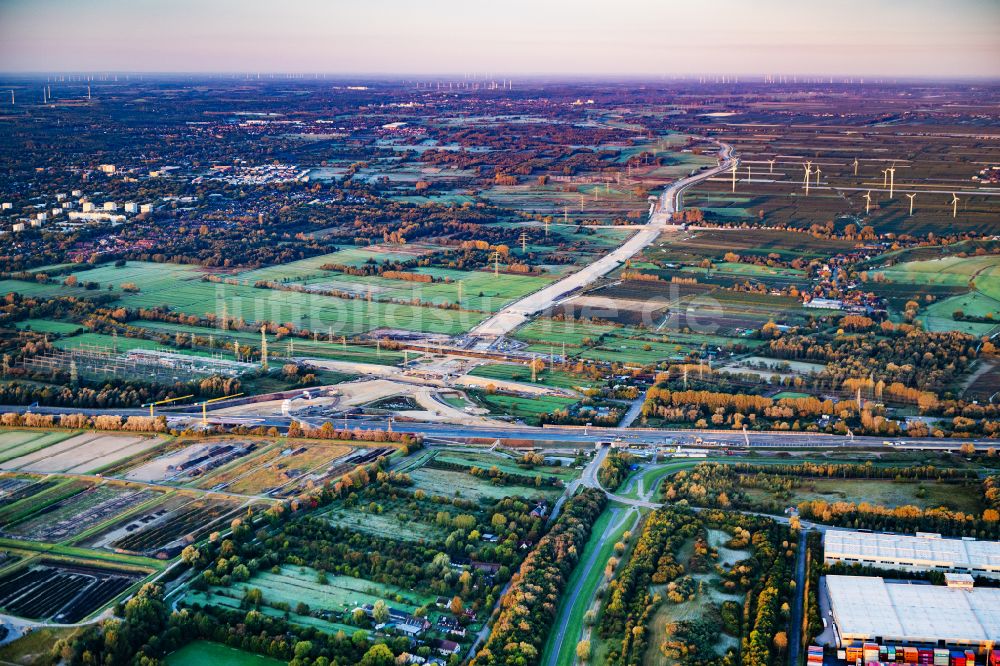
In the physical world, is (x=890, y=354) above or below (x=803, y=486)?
above

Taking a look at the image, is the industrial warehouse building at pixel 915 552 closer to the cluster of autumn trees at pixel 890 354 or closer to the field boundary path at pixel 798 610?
the field boundary path at pixel 798 610

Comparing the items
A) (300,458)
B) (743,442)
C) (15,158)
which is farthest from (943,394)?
(15,158)

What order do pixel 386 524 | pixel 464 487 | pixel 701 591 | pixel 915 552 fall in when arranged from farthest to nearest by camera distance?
1. pixel 464 487
2. pixel 386 524
3. pixel 915 552
4. pixel 701 591

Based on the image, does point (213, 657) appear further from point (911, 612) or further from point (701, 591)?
point (911, 612)

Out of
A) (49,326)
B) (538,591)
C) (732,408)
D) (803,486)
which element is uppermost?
(49,326)

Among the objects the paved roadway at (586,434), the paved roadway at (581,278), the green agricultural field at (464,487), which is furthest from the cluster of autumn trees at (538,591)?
the paved roadway at (581,278)

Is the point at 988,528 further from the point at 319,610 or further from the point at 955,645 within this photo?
the point at 319,610

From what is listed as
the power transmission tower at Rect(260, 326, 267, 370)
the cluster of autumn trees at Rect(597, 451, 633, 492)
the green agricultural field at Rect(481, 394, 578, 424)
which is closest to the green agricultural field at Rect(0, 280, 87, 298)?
the power transmission tower at Rect(260, 326, 267, 370)

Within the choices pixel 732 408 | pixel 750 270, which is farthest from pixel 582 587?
pixel 750 270
